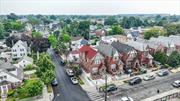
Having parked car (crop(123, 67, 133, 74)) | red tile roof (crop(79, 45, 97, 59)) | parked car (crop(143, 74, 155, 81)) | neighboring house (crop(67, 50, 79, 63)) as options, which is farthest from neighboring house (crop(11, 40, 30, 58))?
parked car (crop(143, 74, 155, 81))

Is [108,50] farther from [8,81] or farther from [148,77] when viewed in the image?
[8,81]

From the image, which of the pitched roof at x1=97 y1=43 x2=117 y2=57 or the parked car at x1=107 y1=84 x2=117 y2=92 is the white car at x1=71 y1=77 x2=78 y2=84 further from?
the pitched roof at x1=97 y1=43 x2=117 y2=57

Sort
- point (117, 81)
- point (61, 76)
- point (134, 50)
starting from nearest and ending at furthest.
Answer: point (117, 81)
point (61, 76)
point (134, 50)

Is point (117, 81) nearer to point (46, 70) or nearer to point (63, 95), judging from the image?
point (63, 95)

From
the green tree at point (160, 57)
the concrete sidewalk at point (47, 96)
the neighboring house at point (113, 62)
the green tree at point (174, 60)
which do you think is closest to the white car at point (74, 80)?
the concrete sidewalk at point (47, 96)

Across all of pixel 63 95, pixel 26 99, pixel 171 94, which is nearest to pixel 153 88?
pixel 171 94

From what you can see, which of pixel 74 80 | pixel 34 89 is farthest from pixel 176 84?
pixel 34 89

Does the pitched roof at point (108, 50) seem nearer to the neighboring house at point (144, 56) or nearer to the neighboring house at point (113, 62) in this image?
the neighboring house at point (113, 62)
